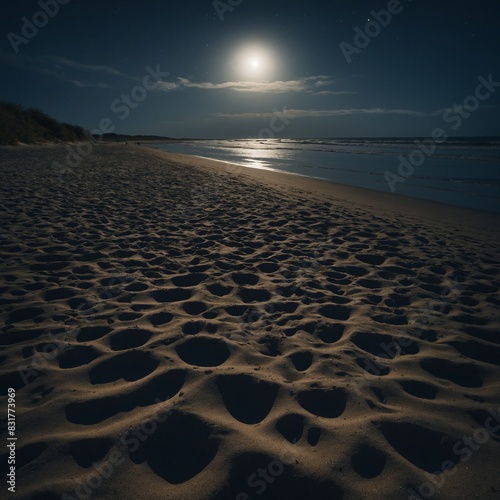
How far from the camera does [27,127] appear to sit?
27031 millimetres

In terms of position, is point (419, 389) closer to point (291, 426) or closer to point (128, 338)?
point (291, 426)

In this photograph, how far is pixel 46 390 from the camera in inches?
89.8

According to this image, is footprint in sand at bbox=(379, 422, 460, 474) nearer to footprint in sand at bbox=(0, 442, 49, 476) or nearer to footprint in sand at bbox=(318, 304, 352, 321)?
footprint in sand at bbox=(318, 304, 352, 321)

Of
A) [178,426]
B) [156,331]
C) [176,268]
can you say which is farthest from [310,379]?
[176,268]

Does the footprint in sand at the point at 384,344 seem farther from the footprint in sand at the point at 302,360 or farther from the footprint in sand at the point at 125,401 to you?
the footprint in sand at the point at 125,401

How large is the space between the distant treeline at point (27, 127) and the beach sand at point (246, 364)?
23.5 meters

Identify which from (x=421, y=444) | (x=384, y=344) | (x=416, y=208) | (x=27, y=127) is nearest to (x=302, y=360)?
(x=384, y=344)

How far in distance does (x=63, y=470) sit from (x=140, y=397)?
608mm

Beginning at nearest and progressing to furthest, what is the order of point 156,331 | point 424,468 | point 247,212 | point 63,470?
point 63,470
point 424,468
point 156,331
point 247,212

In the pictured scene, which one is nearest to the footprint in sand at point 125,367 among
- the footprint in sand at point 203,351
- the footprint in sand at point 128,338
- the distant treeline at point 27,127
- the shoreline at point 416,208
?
the footprint in sand at point 128,338

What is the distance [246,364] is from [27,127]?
3348 cm

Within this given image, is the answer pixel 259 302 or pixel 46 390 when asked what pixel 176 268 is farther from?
pixel 46 390

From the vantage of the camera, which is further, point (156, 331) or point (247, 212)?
point (247, 212)

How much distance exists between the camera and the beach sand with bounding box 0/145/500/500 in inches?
69.9
